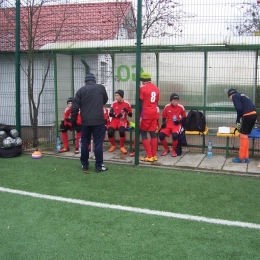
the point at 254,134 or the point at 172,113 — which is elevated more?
the point at 172,113

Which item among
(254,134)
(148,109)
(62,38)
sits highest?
(62,38)

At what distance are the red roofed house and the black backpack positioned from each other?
219cm

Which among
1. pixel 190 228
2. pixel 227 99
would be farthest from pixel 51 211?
pixel 227 99

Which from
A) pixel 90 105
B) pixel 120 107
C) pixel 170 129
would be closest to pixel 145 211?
pixel 90 105

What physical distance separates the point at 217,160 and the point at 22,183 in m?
4.05

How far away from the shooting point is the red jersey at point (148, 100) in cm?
728

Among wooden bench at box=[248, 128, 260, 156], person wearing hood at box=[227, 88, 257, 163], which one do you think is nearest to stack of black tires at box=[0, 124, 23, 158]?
person wearing hood at box=[227, 88, 257, 163]

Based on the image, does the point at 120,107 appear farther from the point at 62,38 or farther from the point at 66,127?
the point at 62,38

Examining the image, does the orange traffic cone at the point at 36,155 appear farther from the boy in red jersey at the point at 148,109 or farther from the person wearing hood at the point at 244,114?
the person wearing hood at the point at 244,114

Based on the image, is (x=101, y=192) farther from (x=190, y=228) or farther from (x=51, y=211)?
(x=190, y=228)

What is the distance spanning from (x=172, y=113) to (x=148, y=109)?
993mm

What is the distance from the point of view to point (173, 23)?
8453 millimetres

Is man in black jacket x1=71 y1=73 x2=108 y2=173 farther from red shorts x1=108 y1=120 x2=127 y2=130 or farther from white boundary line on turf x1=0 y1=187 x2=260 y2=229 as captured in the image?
red shorts x1=108 y1=120 x2=127 y2=130

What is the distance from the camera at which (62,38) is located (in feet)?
33.8
